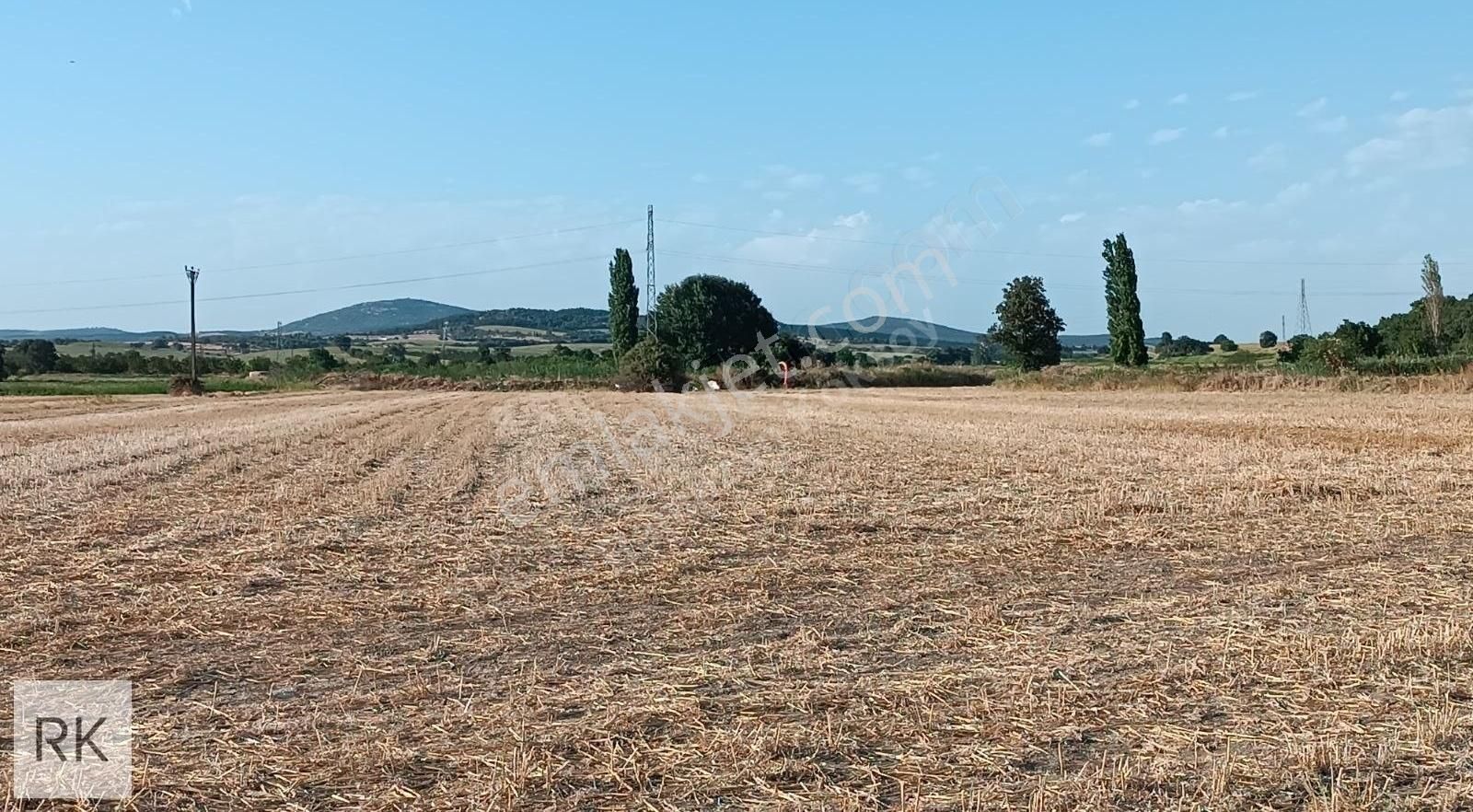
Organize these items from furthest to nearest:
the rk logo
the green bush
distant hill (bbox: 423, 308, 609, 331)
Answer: distant hill (bbox: 423, 308, 609, 331) → the green bush → the rk logo

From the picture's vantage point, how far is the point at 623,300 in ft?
269

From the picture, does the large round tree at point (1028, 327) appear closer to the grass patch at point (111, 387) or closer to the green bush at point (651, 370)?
the green bush at point (651, 370)

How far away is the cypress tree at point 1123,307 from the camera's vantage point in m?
60.6

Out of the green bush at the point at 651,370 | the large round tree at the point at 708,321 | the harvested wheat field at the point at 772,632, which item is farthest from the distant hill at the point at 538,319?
the harvested wheat field at the point at 772,632

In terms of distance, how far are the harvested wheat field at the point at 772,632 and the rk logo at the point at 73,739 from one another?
120mm

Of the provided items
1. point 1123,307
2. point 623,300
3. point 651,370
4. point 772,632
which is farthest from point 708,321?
point 772,632

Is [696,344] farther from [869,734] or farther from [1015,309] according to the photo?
[869,734]

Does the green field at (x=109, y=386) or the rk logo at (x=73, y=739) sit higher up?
the green field at (x=109, y=386)

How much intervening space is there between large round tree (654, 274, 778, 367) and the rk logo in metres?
74.6

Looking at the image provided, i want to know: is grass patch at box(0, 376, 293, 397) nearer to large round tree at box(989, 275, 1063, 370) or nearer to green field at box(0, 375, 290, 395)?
green field at box(0, 375, 290, 395)

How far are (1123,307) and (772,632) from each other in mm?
58922

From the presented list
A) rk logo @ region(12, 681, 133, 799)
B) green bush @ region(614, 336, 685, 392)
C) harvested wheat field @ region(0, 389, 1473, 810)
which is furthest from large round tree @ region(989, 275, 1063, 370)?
rk logo @ region(12, 681, 133, 799)

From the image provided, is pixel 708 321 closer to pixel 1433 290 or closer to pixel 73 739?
pixel 1433 290

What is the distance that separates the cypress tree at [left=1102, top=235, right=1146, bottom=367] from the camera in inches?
2386
